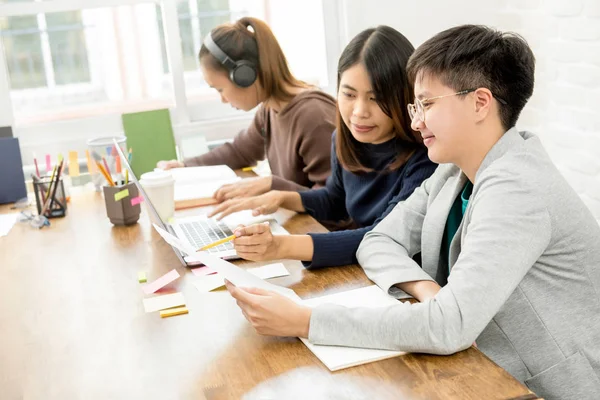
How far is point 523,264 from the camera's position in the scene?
1.13 meters

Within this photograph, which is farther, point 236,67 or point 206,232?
point 236,67

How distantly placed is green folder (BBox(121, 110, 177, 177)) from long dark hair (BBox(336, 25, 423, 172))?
1.11 metres

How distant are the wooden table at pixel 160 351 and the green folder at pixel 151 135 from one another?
0.95 m

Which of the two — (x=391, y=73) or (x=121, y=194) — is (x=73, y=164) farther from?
(x=391, y=73)

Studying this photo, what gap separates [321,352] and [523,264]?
0.32 meters

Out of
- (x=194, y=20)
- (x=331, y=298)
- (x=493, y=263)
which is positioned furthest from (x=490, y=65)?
(x=194, y=20)

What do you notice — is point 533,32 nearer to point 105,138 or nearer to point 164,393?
point 105,138

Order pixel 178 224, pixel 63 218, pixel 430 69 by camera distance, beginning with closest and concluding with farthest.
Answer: pixel 430 69 < pixel 178 224 < pixel 63 218

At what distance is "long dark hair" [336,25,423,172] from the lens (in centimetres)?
168

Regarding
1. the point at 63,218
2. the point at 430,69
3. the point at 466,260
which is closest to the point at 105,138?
the point at 63,218

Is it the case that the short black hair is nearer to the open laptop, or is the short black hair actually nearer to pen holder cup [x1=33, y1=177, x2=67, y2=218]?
the open laptop

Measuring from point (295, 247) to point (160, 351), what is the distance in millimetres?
409

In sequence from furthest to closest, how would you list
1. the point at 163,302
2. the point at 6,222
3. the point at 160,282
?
1. the point at 6,222
2. the point at 160,282
3. the point at 163,302

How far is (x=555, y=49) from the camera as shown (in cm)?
257
